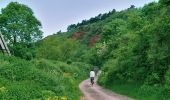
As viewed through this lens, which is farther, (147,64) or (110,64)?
(110,64)

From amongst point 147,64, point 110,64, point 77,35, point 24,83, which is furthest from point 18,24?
point 77,35

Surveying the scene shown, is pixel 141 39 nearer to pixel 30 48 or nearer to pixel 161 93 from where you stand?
pixel 161 93

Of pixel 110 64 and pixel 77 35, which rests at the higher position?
pixel 77 35

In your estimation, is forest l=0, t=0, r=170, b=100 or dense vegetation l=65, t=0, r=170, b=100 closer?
forest l=0, t=0, r=170, b=100

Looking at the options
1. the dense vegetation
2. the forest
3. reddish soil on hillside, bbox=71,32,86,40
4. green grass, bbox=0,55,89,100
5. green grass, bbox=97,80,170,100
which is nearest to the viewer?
green grass, bbox=0,55,89,100

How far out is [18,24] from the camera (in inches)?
2847

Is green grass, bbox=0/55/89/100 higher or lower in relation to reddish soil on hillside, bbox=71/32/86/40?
lower

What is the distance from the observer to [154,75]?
3425 centimetres

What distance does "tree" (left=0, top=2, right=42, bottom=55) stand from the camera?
7162cm

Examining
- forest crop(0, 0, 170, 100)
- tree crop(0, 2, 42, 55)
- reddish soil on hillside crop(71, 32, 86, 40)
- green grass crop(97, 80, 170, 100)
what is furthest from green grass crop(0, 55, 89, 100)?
reddish soil on hillside crop(71, 32, 86, 40)

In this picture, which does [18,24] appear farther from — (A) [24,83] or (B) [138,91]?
(A) [24,83]

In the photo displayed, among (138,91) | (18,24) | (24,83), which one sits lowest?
(138,91)

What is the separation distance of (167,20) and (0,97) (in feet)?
60.3

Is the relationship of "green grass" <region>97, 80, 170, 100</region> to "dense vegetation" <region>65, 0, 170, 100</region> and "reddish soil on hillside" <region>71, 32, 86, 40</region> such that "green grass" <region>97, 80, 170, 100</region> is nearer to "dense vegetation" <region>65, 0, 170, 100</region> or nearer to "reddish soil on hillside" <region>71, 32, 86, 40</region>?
"dense vegetation" <region>65, 0, 170, 100</region>
